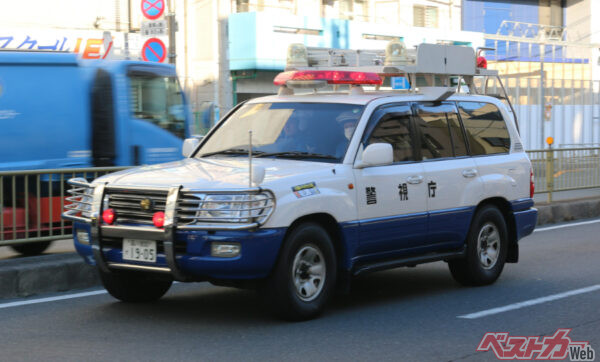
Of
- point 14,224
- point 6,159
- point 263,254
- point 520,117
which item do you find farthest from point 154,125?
point 520,117

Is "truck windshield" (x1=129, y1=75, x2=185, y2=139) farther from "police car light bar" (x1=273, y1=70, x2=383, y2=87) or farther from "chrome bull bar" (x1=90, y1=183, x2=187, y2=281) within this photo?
"chrome bull bar" (x1=90, y1=183, x2=187, y2=281)

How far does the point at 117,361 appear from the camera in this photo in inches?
222

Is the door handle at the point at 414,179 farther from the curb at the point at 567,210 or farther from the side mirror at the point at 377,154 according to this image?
the curb at the point at 567,210

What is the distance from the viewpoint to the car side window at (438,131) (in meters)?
8.06

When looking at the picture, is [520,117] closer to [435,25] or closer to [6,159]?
[435,25]

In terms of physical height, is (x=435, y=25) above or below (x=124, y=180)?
above

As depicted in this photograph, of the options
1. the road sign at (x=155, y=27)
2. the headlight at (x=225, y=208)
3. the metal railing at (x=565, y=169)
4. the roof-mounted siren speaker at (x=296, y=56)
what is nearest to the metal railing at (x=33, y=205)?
the roof-mounted siren speaker at (x=296, y=56)

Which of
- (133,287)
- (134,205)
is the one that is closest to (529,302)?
(133,287)

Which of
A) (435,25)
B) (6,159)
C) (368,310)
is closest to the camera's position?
(368,310)

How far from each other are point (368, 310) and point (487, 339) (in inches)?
51.9

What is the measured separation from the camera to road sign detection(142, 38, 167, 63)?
14961mm

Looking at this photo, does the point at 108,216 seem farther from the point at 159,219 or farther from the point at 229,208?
the point at 229,208

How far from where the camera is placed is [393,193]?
7.53 m
